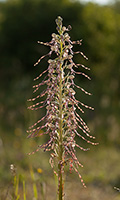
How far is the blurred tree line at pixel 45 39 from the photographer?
10.7m

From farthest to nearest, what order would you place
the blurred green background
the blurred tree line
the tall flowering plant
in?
the blurred tree line, the blurred green background, the tall flowering plant

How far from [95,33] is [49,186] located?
746cm

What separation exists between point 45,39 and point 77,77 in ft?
5.92

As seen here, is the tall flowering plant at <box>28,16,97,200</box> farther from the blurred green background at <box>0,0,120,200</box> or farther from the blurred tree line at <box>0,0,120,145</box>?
the blurred tree line at <box>0,0,120,145</box>

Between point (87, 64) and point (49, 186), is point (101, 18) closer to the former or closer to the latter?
point (87, 64)

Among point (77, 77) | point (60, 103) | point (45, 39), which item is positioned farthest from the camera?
point (45, 39)

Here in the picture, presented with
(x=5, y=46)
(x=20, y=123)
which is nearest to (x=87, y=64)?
(x=5, y=46)

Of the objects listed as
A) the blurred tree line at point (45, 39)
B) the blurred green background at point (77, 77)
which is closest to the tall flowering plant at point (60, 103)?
the blurred green background at point (77, 77)

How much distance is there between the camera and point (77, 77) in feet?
37.3

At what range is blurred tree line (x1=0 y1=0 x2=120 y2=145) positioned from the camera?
1070 cm

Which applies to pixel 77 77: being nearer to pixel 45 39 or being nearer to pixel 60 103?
pixel 45 39

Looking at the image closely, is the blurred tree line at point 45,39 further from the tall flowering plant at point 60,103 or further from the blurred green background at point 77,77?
the tall flowering plant at point 60,103

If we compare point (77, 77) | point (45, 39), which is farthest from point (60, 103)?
point (45, 39)

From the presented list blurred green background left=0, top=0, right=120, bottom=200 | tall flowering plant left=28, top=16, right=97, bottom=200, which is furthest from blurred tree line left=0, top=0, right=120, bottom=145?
tall flowering plant left=28, top=16, right=97, bottom=200
